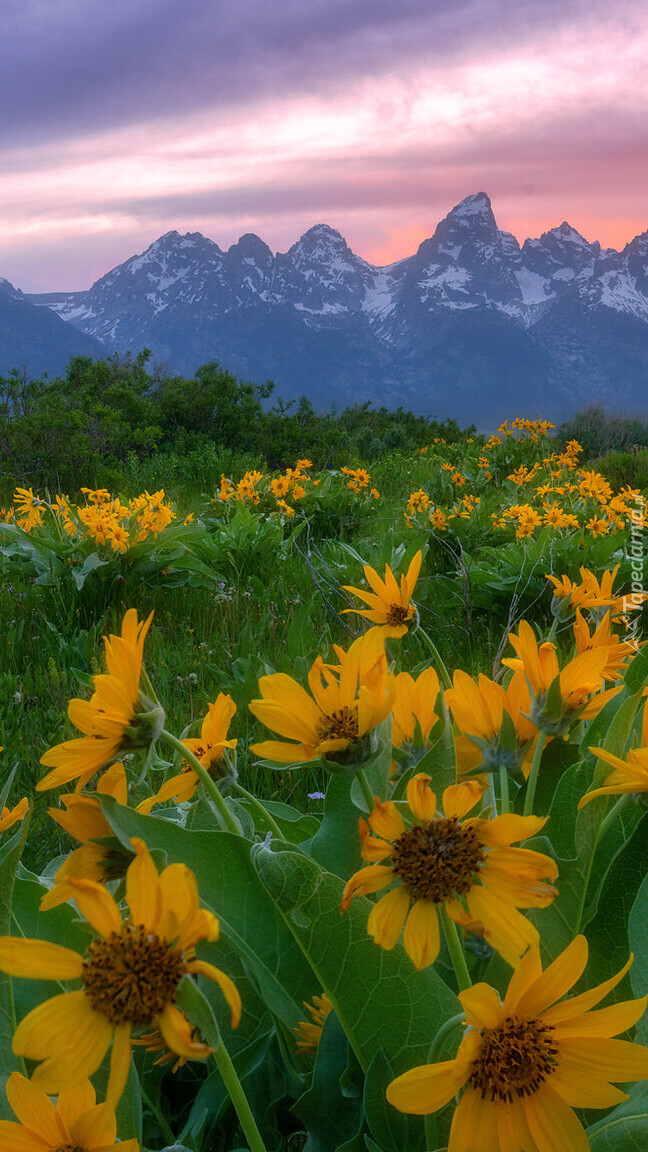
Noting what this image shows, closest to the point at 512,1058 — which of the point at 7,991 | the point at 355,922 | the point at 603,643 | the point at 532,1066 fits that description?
the point at 532,1066

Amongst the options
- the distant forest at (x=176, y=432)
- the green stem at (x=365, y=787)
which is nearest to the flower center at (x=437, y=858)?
the green stem at (x=365, y=787)

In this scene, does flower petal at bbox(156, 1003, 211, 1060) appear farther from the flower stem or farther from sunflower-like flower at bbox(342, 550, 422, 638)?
sunflower-like flower at bbox(342, 550, 422, 638)

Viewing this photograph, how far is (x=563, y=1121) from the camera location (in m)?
0.53

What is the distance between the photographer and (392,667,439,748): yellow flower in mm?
854

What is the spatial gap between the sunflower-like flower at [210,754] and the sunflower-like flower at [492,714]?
240 mm

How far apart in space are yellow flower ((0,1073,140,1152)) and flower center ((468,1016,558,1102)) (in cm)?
23

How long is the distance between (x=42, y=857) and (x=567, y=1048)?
4.65ft

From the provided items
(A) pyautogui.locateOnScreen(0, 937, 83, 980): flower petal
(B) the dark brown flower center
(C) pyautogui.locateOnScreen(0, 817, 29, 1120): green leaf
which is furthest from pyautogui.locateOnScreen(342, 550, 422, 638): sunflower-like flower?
(A) pyautogui.locateOnScreen(0, 937, 83, 980): flower petal

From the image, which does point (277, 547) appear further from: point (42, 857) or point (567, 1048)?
point (567, 1048)

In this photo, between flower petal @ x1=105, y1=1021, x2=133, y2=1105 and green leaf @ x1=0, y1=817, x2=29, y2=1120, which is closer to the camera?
flower petal @ x1=105, y1=1021, x2=133, y2=1105

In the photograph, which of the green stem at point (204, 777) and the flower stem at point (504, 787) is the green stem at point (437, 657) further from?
the green stem at point (204, 777)

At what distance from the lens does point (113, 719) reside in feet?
2.38

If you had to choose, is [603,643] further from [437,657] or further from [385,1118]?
[385,1118]

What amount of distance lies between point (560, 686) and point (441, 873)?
12.1 inches
